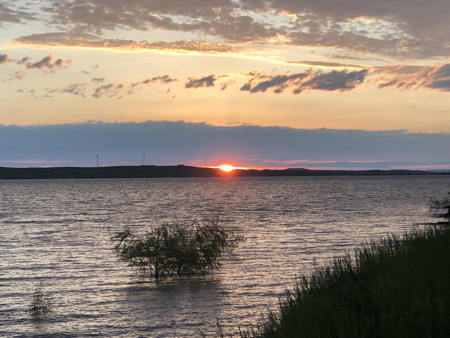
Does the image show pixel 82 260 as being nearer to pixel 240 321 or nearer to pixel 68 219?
pixel 240 321

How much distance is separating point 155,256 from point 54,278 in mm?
6228

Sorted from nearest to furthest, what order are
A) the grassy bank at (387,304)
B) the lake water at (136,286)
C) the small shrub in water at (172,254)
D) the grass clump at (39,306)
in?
1. the grassy bank at (387,304)
2. the lake water at (136,286)
3. the grass clump at (39,306)
4. the small shrub in water at (172,254)

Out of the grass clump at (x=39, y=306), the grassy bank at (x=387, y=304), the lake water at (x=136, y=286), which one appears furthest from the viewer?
the grass clump at (x=39, y=306)

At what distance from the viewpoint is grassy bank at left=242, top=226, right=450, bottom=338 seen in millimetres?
9523

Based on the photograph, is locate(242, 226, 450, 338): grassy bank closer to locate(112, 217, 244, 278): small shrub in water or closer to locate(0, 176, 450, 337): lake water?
locate(0, 176, 450, 337): lake water

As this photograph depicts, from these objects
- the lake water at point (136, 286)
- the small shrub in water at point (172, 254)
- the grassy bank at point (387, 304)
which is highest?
the grassy bank at point (387, 304)

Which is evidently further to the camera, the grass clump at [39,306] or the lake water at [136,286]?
the grass clump at [39,306]

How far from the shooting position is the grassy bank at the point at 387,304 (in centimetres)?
952

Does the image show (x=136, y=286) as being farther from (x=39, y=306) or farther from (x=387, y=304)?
(x=387, y=304)

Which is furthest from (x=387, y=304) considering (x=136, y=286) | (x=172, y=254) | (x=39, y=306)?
(x=172, y=254)

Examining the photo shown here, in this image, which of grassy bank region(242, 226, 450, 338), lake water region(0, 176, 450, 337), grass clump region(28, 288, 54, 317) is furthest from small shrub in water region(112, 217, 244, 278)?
grassy bank region(242, 226, 450, 338)

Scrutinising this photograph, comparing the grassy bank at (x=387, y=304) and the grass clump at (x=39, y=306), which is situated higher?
the grassy bank at (x=387, y=304)

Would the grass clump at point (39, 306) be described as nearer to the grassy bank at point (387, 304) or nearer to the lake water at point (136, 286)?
the lake water at point (136, 286)

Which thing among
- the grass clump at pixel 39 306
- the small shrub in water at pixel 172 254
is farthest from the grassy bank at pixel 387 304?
the small shrub in water at pixel 172 254
